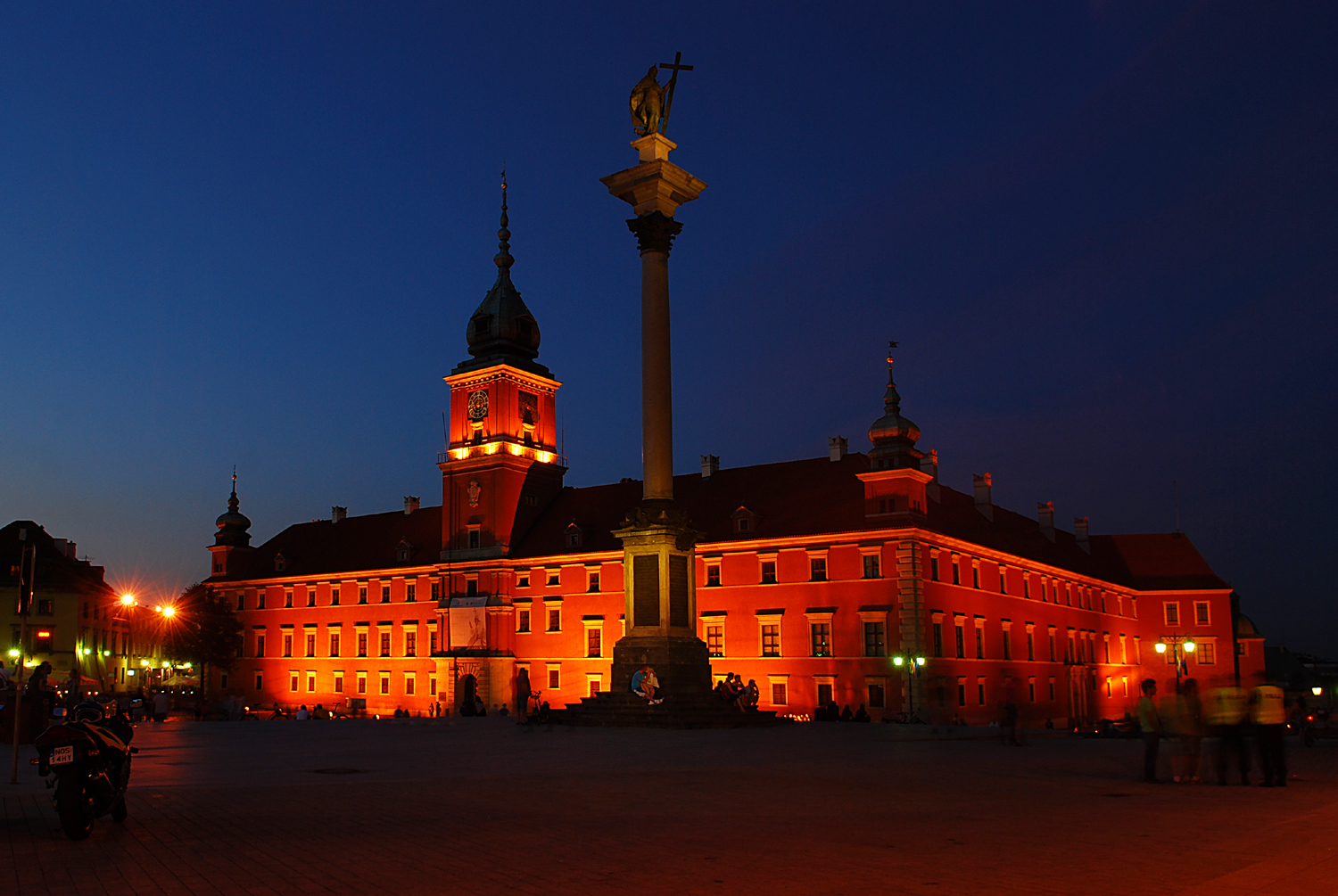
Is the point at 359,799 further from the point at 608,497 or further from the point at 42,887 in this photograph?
the point at 608,497

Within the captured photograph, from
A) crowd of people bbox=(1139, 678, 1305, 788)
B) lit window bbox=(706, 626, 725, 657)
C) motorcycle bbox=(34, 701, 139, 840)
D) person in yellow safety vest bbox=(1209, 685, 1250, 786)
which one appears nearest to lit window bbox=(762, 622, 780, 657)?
lit window bbox=(706, 626, 725, 657)

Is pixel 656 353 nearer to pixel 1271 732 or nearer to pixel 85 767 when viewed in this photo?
pixel 1271 732

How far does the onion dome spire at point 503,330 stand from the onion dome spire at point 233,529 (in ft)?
83.0

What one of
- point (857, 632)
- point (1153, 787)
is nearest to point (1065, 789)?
point (1153, 787)

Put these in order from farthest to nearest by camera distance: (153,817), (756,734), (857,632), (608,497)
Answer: (608,497)
(857,632)
(756,734)
(153,817)

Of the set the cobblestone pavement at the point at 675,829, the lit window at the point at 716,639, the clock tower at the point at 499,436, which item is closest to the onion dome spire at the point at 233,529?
the clock tower at the point at 499,436

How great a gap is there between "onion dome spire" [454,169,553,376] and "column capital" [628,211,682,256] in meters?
37.4

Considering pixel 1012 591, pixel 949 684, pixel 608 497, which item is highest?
pixel 608 497

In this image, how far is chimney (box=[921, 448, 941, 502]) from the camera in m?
61.4

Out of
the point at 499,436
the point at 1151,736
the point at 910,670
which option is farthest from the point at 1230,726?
the point at 499,436

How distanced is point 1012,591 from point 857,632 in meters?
14.3

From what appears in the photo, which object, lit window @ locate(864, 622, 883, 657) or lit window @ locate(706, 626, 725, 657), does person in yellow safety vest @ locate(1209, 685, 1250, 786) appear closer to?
lit window @ locate(864, 622, 883, 657)

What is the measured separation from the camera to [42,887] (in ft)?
27.2

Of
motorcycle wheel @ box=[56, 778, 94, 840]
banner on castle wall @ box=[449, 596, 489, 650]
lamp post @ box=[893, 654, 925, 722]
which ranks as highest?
banner on castle wall @ box=[449, 596, 489, 650]
